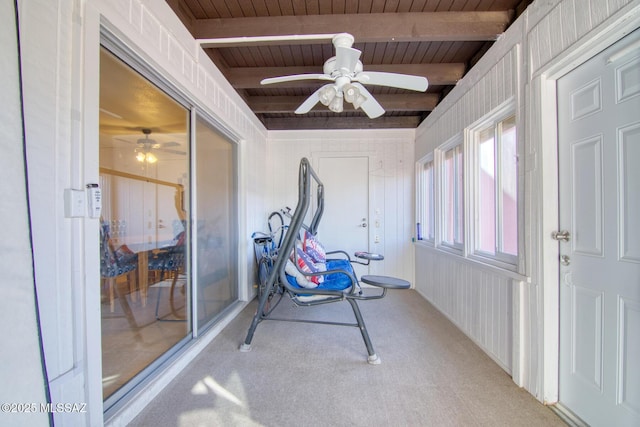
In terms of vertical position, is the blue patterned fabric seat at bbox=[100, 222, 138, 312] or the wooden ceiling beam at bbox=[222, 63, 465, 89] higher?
the wooden ceiling beam at bbox=[222, 63, 465, 89]

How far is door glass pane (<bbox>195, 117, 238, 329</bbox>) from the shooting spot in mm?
2338

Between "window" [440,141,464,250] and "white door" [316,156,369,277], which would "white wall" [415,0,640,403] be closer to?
"window" [440,141,464,250]

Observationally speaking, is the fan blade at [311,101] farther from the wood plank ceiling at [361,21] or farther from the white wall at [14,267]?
the white wall at [14,267]

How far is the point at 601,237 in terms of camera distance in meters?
1.35

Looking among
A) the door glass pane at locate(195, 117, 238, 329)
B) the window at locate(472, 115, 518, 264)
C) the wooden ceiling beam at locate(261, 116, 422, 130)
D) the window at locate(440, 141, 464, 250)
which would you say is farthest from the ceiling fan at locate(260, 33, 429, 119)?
the wooden ceiling beam at locate(261, 116, 422, 130)

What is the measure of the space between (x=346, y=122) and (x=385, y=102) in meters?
0.94

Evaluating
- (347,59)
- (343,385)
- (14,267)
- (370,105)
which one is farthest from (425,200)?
(14,267)

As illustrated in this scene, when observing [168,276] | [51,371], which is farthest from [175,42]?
[51,371]

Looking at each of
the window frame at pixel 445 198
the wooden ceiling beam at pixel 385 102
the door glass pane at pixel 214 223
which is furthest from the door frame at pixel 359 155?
the door glass pane at pixel 214 223

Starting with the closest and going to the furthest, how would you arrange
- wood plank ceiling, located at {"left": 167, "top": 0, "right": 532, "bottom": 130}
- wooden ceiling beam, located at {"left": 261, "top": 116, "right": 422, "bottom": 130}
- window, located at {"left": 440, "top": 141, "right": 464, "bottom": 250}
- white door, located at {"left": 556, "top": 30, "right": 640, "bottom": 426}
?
white door, located at {"left": 556, "top": 30, "right": 640, "bottom": 426}, wood plank ceiling, located at {"left": 167, "top": 0, "right": 532, "bottom": 130}, window, located at {"left": 440, "top": 141, "right": 464, "bottom": 250}, wooden ceiling beam, located at {"left": 261, "top": 116, "right": 422, "bottom": 130}

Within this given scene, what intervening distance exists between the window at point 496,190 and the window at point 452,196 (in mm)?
257

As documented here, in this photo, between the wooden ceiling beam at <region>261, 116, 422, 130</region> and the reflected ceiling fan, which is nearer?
the reflected ceiling fan

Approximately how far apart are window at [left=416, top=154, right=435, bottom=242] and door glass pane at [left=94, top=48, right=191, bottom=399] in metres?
3.14

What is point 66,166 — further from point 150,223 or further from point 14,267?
point 150,223
